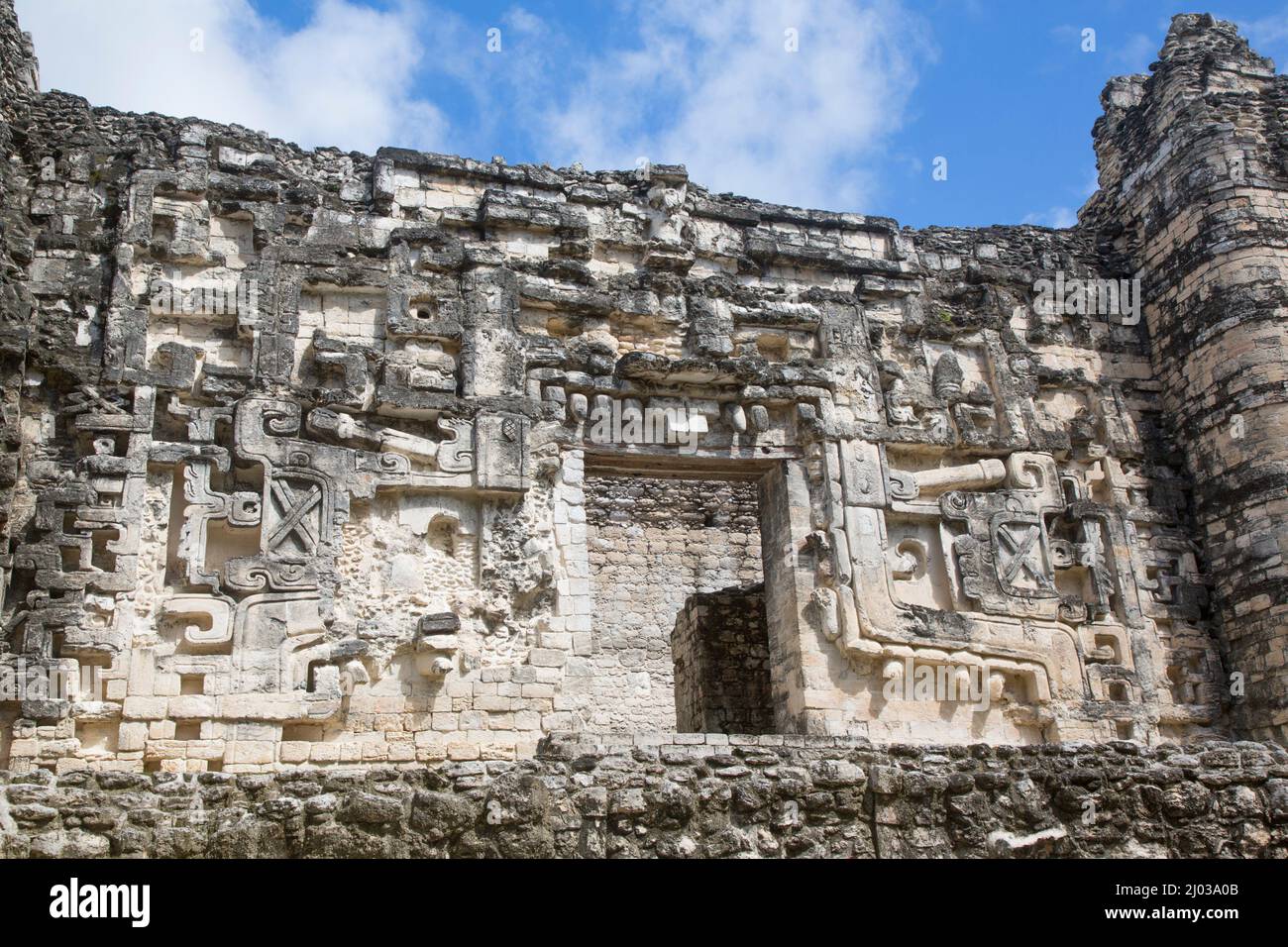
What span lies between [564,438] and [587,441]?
0.74 feet

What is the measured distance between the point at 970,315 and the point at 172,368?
Answer: 6782mm

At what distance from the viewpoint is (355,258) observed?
10.1 m

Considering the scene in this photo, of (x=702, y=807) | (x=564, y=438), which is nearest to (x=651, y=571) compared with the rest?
(x=564, y=438)

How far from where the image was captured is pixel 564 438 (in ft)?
32.4

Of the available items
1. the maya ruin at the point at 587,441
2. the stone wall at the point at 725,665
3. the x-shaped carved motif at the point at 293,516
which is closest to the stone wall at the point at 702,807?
the maya ruin at the point at 587,441

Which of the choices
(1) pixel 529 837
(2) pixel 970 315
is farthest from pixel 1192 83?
(1) pixel 529 837

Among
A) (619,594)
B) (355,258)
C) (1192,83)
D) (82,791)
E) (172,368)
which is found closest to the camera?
(82,791)

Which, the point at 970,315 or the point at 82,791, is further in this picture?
the point at 970,315

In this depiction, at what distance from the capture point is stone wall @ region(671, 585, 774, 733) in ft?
38.2

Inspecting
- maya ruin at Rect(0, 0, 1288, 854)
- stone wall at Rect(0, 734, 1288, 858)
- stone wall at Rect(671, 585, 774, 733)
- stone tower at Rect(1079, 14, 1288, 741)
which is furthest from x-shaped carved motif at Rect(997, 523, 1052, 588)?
stone wall at Rect(0, 734, 1288, 858)

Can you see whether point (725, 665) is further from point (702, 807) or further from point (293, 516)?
point (702, 807)

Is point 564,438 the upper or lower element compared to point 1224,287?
lower

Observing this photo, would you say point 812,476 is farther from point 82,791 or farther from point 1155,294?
point 82,791

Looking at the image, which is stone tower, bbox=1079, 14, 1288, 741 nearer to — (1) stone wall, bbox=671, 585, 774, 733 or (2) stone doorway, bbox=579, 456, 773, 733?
(1) stone wall, bbox=671, 585, 774, 733
